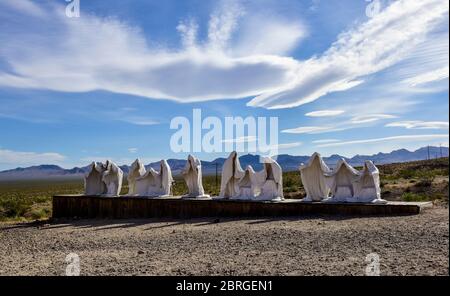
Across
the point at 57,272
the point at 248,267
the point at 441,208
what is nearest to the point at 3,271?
the point at 57,272

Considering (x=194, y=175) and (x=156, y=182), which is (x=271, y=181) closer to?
(x=194, y=175)

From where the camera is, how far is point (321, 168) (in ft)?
48.2

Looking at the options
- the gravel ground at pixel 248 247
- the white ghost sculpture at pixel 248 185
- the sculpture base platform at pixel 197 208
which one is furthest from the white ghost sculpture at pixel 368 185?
the white ghost sculpture at pixel 248 185

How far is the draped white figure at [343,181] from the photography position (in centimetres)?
1413

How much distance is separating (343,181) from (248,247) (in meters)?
6.22

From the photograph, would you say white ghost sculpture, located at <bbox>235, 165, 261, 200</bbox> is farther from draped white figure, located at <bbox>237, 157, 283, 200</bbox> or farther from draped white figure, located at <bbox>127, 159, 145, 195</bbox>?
draped white figure, located at <bbox>127, 159, 145, 195</bbox>

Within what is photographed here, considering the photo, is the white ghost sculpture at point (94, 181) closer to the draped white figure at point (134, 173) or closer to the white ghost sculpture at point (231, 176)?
the draped white figure at point (134, 173)

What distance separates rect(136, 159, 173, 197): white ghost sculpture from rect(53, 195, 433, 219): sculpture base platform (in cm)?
88

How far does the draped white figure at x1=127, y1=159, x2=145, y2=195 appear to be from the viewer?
18.7 meters

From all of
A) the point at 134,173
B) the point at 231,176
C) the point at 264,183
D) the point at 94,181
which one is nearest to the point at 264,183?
the point at 264,183

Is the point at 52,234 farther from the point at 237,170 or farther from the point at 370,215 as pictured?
the point at 370,215

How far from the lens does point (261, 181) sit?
15570mm

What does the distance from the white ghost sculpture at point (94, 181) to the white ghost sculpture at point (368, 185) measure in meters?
10.9

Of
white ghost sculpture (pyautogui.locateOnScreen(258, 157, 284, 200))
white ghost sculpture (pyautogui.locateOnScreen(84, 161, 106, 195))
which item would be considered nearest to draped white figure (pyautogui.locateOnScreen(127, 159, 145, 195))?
white ghost sculpture (pyautogui.locateOnScreen(84, 161, 106, 195))
